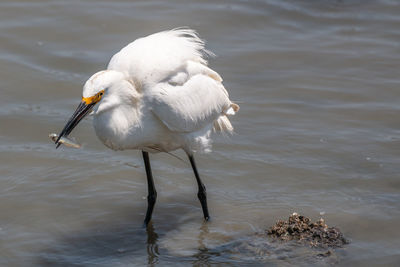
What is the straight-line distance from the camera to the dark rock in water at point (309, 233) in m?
5.30

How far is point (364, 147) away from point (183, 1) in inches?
203

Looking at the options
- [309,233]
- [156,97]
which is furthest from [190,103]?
[309,233]

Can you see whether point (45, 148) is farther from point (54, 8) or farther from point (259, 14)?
point (259, 14)

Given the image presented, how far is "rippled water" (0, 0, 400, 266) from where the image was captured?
554 cm

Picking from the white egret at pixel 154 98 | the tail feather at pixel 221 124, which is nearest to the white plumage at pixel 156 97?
the white egret at pixel 154 98

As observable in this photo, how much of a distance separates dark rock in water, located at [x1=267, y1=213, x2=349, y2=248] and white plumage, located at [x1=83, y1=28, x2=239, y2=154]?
97cm

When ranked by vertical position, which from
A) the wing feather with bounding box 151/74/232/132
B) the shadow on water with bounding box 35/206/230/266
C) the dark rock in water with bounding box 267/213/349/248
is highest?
the wing feather with bounding box 151/74/232/132

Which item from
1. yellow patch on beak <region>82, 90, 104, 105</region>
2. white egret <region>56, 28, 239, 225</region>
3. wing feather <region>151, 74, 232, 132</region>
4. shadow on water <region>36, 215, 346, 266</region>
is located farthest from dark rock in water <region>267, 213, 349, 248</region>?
yellow patch on beak <region>82, 90, 104, 105</region>

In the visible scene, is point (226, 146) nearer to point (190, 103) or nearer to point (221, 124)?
point (221, 124)

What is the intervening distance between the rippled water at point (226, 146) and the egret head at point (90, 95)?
122 cm

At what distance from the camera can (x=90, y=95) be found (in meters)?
4.68

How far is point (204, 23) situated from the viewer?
34.2 feet

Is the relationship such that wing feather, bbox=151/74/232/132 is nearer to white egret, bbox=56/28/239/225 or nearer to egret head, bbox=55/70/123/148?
white egret, bbox=56/28/239/225

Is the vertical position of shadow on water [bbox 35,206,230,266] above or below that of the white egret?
below
